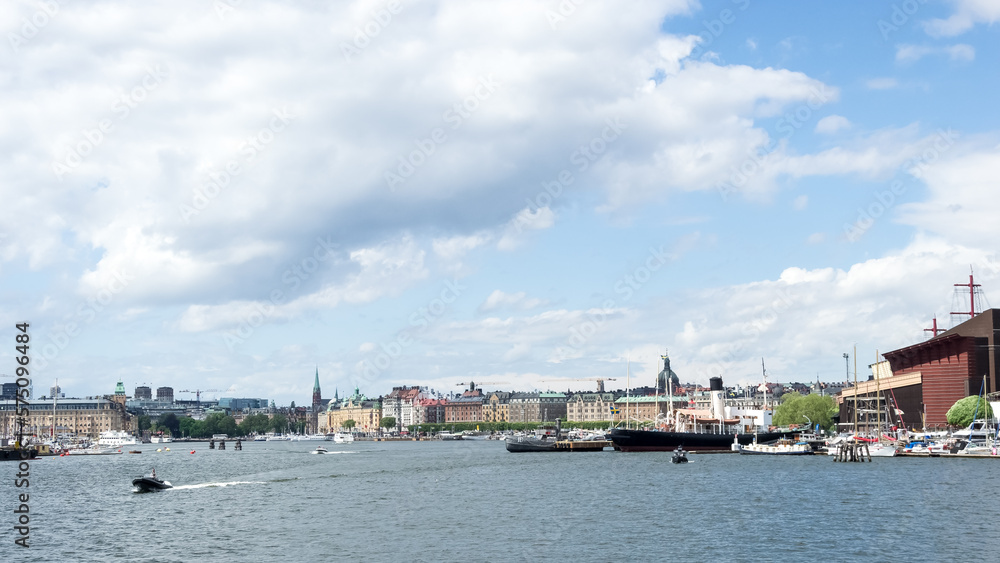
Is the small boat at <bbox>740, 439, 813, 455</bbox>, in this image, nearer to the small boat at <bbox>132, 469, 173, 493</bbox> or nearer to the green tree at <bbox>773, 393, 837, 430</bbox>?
the green tree at <bbox>773, 393, 837, 430</bbox>

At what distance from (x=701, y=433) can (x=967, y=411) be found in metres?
38.3

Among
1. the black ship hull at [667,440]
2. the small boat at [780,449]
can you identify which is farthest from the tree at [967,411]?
the black ship hull at [667,440]

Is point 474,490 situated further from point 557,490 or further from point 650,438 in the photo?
point 650,438

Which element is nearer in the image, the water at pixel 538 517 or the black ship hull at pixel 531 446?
the water at pixel 538 517

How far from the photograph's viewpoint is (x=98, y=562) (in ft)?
143

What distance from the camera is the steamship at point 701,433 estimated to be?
145 m

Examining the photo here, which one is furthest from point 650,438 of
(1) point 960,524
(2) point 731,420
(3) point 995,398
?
(1) point 960,524

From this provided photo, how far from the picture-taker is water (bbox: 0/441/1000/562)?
1769 inches

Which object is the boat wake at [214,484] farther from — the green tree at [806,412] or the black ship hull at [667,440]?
the green tree at [806,412]

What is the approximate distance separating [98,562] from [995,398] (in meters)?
133

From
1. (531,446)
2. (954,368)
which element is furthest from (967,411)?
(531,446)

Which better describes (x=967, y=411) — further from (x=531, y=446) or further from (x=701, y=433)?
(x=531, y=446)

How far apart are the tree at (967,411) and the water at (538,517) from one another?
105 feet

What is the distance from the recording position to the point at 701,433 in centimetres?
14712
